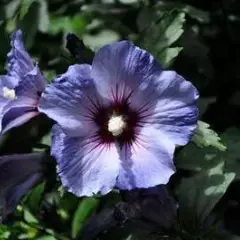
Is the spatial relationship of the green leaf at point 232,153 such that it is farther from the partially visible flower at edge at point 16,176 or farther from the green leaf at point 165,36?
the partially visible flower at edge at point 16,176

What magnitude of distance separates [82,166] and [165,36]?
0.97 ft

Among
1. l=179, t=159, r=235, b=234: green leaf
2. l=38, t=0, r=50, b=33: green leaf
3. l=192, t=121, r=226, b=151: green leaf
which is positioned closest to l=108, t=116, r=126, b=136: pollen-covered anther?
l=192, t=121, r=226, b=151: green leaf

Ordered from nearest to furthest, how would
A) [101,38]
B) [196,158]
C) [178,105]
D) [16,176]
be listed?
1. [178,105]
2. [16,176]
3. [196,158]
4. [101,38]

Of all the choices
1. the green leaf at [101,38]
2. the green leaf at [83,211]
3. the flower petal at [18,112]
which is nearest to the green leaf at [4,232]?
the green leaf at [83,211]

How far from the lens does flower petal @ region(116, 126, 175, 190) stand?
3.71 ft

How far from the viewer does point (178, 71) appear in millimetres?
1624

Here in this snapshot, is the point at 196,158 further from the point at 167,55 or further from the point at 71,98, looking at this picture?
the point at 71,98

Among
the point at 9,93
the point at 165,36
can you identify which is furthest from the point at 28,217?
the point at 165,36

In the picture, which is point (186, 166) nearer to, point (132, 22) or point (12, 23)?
point (132, 22)

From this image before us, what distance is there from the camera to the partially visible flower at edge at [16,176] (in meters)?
1.26

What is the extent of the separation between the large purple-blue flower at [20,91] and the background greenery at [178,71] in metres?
0.10

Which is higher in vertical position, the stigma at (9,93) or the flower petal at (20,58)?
the flower petal at (20,58)

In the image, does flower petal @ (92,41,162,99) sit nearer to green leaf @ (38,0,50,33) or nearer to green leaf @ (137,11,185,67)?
green leaf @ (137,11,185,67)

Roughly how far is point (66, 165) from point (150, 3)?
0.68 metres
